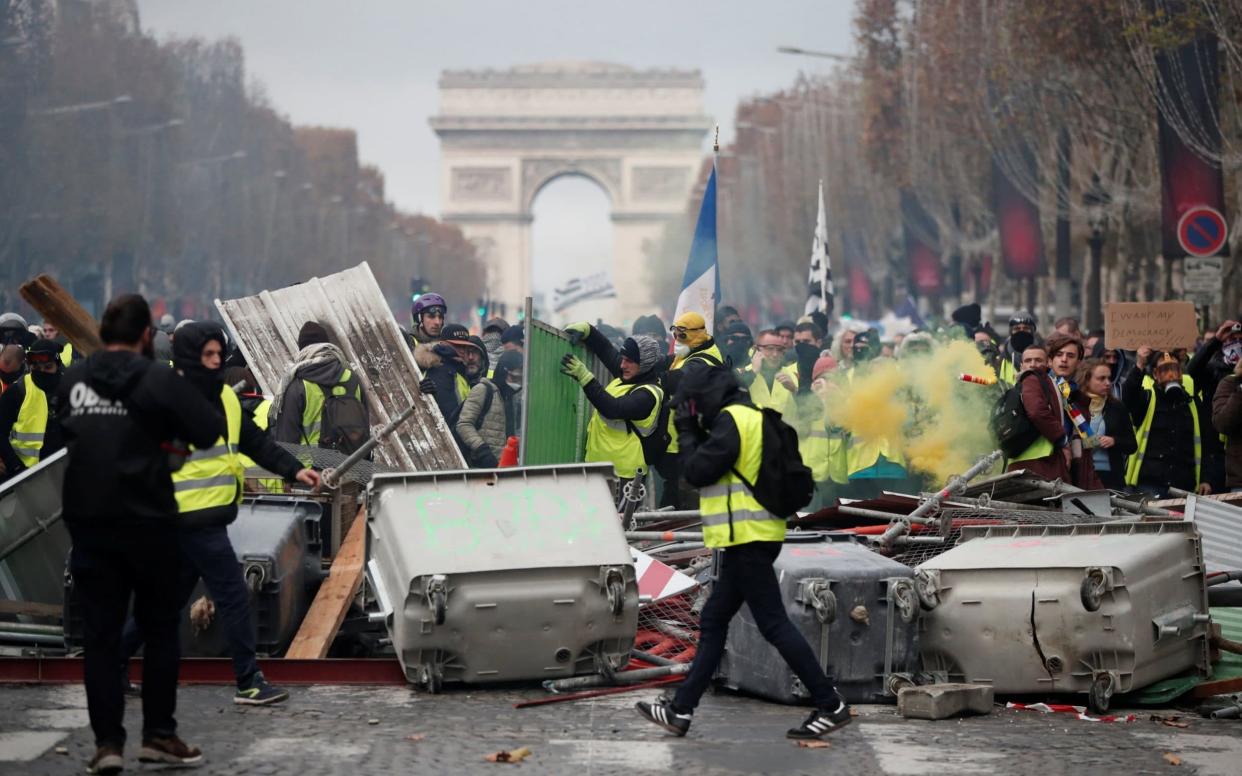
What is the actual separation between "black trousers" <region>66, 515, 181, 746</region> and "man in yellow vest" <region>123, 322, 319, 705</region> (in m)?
0.80

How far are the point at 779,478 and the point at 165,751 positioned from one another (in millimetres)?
2353

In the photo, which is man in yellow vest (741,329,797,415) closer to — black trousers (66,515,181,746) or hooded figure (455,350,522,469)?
hooded figure (455,350,522,469)

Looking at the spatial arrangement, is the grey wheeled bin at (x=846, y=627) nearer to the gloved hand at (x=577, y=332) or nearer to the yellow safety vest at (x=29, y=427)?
the gloved hand at (x=577, y=332)

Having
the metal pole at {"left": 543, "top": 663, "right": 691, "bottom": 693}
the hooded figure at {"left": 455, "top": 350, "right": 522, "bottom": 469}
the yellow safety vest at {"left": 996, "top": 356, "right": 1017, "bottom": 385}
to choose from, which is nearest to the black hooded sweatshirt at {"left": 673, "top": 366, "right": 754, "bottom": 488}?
the metal pole at {"left": 543, "top": 663, "right": 691, "bottom": 693}

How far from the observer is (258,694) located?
27.8 ft

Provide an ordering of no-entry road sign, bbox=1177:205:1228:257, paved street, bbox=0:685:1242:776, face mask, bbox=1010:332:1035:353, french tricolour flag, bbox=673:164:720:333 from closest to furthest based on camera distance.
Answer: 1. paved street, bbox=0:685:1242:776
2. french tricolour flag, bbox=673:164:720:333
3. face mask, bbox=1010:332:1035:353
4. no-entry road sign, bbox=1177:205:1228:257

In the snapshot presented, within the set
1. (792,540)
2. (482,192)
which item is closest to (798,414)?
(792,540)

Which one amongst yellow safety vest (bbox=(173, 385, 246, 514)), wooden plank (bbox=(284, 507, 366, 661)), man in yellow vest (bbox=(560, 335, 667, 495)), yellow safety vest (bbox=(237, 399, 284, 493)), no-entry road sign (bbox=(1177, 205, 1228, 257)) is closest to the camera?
yellow safety vest (bbox=(173, 385, 246, 514))

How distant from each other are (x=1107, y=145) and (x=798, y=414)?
2452cm

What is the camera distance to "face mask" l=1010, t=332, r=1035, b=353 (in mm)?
16141

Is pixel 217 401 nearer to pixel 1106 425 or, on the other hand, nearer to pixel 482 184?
pixel 1106 425

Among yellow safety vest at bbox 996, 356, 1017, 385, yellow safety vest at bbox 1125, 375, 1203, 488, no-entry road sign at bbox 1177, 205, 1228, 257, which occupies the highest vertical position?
no-entry road sign at bbox 1177, 205, 1228, 257

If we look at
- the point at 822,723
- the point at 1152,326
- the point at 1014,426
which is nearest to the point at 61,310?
the point at 822,723

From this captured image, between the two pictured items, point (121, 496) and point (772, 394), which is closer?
point (121, 496)
